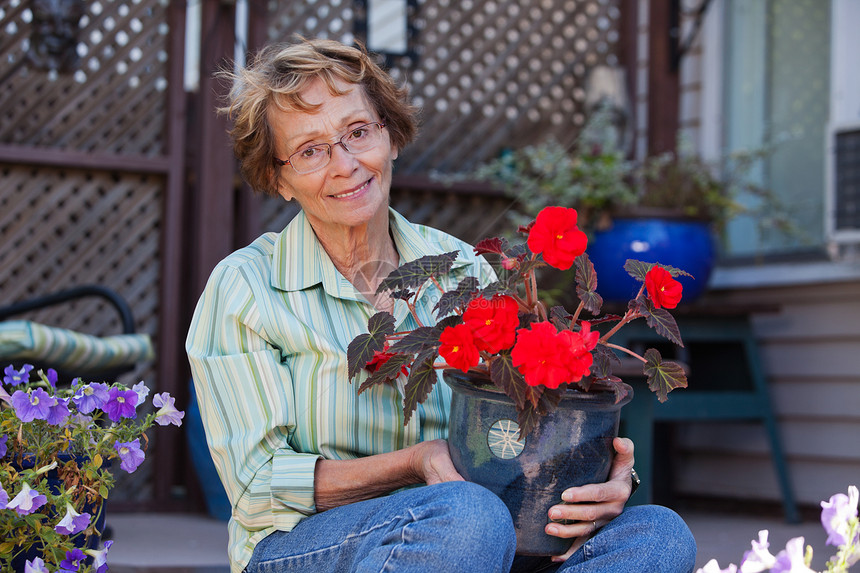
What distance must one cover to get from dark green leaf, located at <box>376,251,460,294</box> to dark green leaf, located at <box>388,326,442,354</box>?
0.23ft

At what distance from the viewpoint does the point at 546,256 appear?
4.08ft

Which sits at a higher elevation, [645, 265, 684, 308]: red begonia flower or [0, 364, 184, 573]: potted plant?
[645, 265, 684, 308]: red begonia flower

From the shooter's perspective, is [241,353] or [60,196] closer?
[241,353]

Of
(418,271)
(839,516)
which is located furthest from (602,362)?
(839,516)

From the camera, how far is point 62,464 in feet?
4.83

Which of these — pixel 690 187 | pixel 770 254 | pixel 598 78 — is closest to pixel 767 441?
pixel 770 254

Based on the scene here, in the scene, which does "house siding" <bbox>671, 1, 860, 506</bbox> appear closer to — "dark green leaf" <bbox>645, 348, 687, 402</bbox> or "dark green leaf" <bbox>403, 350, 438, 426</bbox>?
"dark green leaf" <bbox>645, 348, 687, 402</bbox>

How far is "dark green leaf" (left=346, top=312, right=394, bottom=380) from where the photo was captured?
51.5 inches

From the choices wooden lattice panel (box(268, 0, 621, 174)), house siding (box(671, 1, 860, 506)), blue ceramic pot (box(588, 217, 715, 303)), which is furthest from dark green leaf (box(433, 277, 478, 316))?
wooden lattice panel (box(268, 0, 621, 174))

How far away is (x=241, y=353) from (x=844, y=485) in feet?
8.90

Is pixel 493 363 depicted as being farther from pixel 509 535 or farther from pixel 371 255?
pixel 371 255

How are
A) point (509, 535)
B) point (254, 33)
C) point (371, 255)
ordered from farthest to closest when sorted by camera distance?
1. point (254, 33)
2. point (371, 255)
3. point (509, 535)

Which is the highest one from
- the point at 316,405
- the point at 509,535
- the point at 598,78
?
the point at 598,78

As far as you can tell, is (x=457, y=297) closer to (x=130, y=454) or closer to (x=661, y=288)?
(x=661, y=288)
